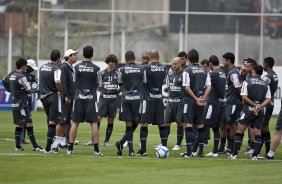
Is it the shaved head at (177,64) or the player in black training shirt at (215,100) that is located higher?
the shaved head at (177,64)

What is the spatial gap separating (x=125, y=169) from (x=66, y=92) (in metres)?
3.98

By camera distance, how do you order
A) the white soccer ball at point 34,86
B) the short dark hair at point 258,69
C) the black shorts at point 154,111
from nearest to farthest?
the short dark hair at point 258,69
the black shorts at point 154,111
the white soccer ball at point 34,86

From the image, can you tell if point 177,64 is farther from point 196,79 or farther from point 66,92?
point 66,92

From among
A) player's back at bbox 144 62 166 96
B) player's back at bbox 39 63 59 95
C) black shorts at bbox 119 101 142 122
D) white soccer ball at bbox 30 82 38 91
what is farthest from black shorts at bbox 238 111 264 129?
white soccer ball at bbox 30 82 38 91

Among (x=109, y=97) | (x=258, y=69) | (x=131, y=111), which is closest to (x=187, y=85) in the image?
(x=131, y=111)

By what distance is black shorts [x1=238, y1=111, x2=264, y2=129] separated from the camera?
21.5 meters

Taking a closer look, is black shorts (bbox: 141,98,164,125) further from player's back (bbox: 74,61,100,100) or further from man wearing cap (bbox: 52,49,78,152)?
man wearing cap (bbox: 52,49,78,152)

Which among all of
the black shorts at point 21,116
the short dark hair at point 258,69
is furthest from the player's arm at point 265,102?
the black shorts at point 21,116

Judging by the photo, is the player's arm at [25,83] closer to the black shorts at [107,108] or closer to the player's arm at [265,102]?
the black shorts at [107,108]

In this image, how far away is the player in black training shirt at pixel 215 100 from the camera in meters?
23.1

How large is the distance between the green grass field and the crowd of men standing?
0.54 m

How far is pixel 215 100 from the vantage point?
2334 centimetres

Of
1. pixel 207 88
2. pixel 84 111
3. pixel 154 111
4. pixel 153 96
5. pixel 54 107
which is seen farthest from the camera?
pixel 154 111

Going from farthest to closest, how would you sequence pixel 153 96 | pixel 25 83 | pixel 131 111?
1. pixel 25 83
2. pixel 153 96
3. pixel 131 111
